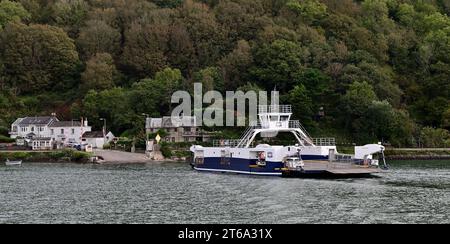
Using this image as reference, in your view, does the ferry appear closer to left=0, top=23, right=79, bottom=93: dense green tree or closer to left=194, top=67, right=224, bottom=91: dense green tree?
left=194, top=67, right=224, bottom=91: dense green tree

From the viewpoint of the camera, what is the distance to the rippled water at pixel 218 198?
109ft

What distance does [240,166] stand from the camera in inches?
2304

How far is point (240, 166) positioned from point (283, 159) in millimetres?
4666

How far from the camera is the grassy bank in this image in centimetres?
7662

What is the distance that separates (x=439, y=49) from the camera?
98.1m

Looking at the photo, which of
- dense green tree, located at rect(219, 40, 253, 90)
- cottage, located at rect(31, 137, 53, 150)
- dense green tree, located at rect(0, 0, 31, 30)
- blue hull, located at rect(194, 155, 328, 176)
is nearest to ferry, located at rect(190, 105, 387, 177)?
blue hull, located at rect(194, 155, 328, 176)

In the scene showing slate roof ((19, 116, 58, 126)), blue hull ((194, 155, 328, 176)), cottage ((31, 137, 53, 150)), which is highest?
slate roof ((19, 116, 58, 126))

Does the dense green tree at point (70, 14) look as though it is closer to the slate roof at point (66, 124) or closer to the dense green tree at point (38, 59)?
the dense green tree at point (38, 59)

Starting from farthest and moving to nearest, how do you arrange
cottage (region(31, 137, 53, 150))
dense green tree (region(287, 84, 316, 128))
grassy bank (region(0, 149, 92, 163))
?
cottage (region(31, 137, 53, 150)) < dense green tree (region(287, 84, 316, 128)) < grassy bank (region(0, 149, 92, 163))

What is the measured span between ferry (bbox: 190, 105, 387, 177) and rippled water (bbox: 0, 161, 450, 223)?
1.98 m

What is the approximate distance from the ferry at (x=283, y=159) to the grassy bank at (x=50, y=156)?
17.6 m

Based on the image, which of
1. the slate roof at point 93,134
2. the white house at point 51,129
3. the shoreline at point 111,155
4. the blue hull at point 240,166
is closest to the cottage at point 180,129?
the slate roof at point 93,134

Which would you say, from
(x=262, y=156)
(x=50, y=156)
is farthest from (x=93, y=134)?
(x=262, y=156)
